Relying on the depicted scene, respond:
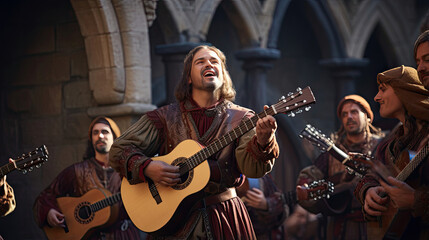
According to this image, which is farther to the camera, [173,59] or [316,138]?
[173,59]

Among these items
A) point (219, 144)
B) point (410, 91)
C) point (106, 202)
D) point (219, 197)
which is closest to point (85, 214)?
point (106, 202)

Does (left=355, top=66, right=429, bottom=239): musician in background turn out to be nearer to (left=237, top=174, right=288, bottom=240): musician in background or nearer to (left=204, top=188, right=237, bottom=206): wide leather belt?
(left=204, top=188, right=237, bottom=206): wide leather belt

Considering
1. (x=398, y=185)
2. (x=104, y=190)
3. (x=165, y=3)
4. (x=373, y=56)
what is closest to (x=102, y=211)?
(x=104, y=190)

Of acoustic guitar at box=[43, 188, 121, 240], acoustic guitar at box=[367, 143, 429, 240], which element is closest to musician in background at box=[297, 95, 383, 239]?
acoustic guitar at box=[43, 188, 121, 240]

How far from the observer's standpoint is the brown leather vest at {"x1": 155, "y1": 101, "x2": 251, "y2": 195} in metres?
4.66

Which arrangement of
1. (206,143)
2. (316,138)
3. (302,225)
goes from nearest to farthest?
1. (206,143)
2. (316,138)
3. (302,225)

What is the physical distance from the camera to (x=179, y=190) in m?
4.63

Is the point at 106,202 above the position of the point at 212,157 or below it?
below

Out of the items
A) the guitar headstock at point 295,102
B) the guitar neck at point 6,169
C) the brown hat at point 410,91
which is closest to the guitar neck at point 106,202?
the guitar neck at point 6,169

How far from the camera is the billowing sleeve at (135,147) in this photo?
189 inches

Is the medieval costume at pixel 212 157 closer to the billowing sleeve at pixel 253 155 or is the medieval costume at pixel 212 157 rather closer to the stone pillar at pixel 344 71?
the billowing sleeve at pixel 253 155

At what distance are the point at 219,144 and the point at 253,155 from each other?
274 millimetres

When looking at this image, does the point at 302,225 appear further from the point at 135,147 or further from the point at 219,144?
the point at 219,144

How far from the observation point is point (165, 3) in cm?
788
